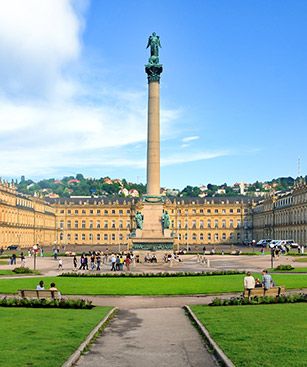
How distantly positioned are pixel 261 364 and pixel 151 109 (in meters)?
63.7

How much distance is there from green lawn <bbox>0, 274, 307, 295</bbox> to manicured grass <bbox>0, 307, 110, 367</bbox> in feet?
26.6

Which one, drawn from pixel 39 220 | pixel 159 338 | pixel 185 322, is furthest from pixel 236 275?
pixel 39 220

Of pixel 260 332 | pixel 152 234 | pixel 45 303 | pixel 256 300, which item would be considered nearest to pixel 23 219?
pixel 152 234

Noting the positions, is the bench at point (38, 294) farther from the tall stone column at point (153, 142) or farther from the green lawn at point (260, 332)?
the tall stone column at point (153, 142)

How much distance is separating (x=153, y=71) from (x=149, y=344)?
63594mm

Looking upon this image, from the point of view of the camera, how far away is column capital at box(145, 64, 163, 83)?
77250 mm

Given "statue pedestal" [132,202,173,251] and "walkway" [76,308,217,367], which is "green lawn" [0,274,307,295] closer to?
"walkway" [76,308,217,367]

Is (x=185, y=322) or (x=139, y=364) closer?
(x=139, y=364)

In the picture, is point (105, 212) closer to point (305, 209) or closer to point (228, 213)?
point (228, 213)

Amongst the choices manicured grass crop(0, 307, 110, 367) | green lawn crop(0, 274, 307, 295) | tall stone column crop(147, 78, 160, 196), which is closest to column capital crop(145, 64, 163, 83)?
tall stone column crop(147, 78, 160, 196)

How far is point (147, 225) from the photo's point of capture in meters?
75.1

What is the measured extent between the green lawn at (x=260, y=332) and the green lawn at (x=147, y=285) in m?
7.93

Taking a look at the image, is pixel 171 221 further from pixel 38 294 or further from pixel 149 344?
pixel 149 344

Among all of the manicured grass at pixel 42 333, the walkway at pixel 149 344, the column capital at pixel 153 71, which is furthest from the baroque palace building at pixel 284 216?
the manicured grass at pixel 42 333
